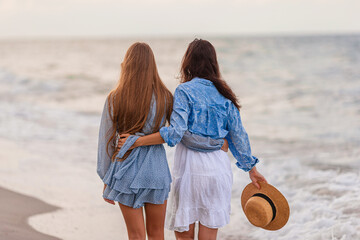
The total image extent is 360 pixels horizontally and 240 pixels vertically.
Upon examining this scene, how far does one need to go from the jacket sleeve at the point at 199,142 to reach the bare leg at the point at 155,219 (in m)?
0.38

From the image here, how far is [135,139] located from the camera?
8.29 ft

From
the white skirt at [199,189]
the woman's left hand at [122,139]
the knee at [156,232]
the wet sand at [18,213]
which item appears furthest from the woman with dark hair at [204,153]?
the wet sand at [18,213]

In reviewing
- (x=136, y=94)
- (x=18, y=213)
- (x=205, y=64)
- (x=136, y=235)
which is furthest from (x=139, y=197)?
(x=18, y=213)

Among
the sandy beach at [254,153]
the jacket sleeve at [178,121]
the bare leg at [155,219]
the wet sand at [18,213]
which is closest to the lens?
the jacket sleeve at [178,121]

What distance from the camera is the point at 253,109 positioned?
1337cm

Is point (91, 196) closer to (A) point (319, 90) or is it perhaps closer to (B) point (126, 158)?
(B) point (126, 158)

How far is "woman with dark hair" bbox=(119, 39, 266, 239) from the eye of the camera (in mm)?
2666

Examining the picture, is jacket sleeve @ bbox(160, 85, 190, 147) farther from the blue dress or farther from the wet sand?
the wet sand

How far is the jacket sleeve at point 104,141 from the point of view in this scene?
2553 mm

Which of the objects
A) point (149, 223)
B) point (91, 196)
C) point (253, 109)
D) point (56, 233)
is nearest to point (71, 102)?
point (253, 109)

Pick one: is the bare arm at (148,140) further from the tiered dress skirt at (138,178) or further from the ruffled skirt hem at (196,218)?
the ruffled skirt hem at (196,218)

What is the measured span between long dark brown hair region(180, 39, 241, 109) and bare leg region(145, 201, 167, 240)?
0.77m

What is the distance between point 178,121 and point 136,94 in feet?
0.93

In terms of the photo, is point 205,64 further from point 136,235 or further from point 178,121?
point 136,235
